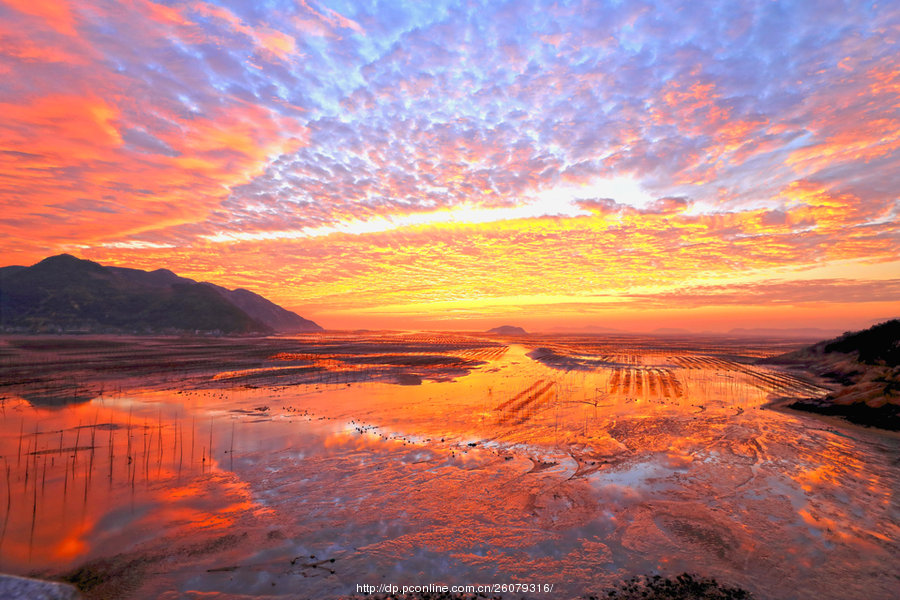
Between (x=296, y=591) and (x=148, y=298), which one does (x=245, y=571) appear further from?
(x=148, y=298)

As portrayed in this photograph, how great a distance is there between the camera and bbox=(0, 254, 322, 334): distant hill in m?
123

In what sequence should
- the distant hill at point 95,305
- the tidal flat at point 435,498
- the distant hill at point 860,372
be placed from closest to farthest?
the tidal flat at point 435,498 < the distant hill at point 860,372 < the distant hill at point 95,305

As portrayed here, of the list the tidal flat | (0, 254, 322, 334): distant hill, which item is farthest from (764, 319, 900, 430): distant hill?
(0, 254, 322, 334): distant hill

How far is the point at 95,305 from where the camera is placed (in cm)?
13675

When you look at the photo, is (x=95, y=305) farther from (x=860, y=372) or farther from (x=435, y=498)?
(x=860, y=372)

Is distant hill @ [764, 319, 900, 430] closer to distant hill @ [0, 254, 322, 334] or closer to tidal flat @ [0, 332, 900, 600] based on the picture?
tidal flat @ [0, 332, 900, 600]

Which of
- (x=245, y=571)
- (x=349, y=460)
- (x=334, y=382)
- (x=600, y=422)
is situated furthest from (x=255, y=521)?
(x=334, y=382)

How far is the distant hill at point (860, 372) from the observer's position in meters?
19.0

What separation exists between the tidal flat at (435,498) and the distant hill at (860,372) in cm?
259

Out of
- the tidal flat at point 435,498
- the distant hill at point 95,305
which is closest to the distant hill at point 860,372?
the tidal flat at point 435,498

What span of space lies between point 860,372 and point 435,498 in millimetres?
42334

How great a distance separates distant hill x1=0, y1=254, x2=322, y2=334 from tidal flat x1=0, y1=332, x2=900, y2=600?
14042 cm

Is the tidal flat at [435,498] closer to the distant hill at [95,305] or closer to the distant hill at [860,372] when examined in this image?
the distant hill at [860,372]

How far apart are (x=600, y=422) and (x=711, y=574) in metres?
12.0
